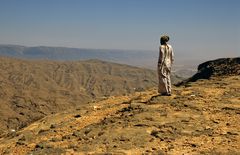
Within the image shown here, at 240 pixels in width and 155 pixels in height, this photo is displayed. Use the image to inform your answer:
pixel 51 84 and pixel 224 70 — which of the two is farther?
pixel 51 84

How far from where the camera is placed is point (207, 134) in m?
10.7

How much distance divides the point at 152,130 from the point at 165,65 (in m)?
3.91

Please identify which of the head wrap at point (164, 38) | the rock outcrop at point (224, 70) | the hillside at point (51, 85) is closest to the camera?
the head wrap at point (164, 38)

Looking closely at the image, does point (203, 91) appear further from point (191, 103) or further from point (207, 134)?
point (207, 134)

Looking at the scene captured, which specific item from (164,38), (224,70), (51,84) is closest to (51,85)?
(51,84)

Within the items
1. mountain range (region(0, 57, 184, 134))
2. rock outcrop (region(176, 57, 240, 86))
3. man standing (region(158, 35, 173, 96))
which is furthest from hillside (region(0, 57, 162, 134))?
man standing (region(158, 35, 173, 96))

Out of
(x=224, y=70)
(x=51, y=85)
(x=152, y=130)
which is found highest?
(x=224, y=70)

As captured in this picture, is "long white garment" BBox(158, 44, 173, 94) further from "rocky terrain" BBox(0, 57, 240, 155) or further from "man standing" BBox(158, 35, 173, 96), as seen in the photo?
"rocky terrain" BBox(0, 57, 240, 155)

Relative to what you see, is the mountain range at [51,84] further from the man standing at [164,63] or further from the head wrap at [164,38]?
the head wrap at [164,38]

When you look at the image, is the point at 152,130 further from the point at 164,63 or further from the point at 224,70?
the point at 224,70

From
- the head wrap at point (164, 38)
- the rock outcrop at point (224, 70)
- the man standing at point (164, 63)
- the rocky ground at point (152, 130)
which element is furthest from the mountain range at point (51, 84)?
the head wrap at point (164, 38)

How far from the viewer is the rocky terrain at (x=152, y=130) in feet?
33.1

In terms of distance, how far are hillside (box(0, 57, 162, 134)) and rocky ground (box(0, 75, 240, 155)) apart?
72783 millimetres

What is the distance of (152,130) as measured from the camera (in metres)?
11.2
